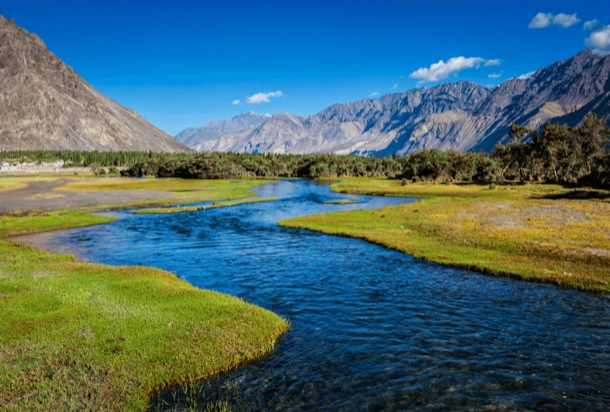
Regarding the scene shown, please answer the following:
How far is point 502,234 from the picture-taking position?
41.3 meters

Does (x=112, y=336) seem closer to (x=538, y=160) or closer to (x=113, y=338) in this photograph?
(x=113, y=338)

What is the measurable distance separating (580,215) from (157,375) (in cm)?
5676

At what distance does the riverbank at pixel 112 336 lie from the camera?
1415 centimetres

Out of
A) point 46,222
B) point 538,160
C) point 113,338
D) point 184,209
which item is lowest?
point 113,338

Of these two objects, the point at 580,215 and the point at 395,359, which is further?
the point at 580,215

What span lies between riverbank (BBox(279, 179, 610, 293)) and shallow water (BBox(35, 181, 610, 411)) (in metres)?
2.66

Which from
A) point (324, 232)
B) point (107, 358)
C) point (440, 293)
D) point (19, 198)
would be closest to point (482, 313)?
point (440, 293)

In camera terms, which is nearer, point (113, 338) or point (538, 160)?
point (113, 338)

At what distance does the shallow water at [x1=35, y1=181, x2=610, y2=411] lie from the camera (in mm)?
14587

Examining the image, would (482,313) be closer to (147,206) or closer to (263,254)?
(263,254)

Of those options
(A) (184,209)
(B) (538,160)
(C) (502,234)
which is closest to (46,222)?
(A) (184,209)

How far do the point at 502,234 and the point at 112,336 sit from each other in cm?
3764

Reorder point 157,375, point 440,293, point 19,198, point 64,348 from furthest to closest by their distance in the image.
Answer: point 19,198 → point 440,293 → point 64,348 → point 157,375

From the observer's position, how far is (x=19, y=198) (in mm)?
89250
